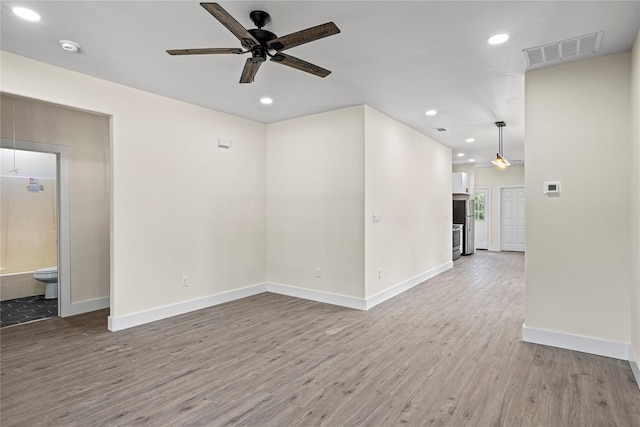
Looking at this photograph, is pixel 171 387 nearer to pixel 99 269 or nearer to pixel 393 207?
pixel 99 269

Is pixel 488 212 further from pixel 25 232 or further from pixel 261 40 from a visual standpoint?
pixel 25 232

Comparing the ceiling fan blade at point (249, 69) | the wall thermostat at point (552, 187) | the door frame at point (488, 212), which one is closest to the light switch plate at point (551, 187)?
the wall thermostat at point (552, 187)

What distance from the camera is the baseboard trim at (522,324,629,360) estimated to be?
3.06 meters

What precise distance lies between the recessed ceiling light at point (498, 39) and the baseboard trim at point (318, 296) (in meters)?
3.21

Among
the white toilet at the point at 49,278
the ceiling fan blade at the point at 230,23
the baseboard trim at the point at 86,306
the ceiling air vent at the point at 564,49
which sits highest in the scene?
the ceiling air vent at the point at 564,49

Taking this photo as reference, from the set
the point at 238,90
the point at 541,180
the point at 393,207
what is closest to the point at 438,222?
the point at 393,207

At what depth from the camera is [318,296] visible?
5004mm

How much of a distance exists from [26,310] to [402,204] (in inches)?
217

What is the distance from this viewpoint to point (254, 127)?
546 centimetres

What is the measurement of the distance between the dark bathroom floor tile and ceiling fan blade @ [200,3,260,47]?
4326 mm

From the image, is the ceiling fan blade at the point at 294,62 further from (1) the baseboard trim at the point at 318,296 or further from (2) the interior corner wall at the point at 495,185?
(2) the interior corner wall at the point at 495,185

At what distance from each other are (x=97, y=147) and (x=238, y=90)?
2.33 meters

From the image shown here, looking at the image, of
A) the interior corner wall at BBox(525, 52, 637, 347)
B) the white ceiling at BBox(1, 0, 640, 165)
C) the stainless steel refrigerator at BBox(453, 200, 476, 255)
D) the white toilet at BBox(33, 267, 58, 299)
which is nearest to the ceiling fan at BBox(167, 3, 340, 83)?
the white ceiling at BBox(1, 0, 640, 165)

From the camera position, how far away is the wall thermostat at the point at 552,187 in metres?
Result: 3.33
